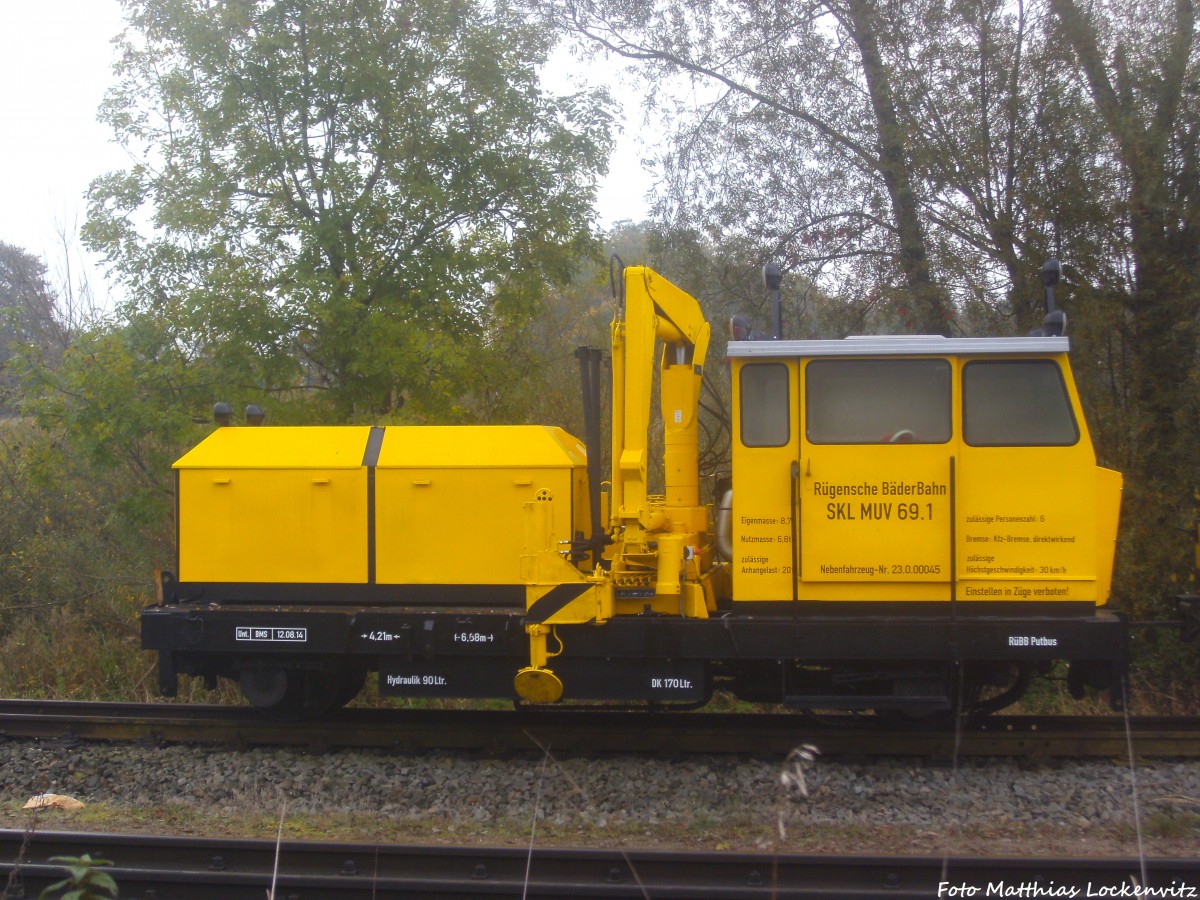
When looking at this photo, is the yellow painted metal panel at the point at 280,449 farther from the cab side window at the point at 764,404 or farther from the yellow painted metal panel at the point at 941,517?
the yellow painted metal panel at the point at 941,517

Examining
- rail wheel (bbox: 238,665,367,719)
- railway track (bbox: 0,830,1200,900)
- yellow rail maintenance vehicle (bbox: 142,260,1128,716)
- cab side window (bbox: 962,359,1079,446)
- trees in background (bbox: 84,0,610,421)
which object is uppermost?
trees in background (bbox: 84,0,610,421)

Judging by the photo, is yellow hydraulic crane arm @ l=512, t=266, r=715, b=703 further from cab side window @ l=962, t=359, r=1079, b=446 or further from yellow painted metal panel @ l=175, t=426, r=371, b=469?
cab side window @ l=962, t=359, r=1079, b=446

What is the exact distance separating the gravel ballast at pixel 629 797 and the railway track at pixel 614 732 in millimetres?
137

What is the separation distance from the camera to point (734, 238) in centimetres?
1263

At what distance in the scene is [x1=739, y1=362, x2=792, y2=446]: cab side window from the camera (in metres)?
6.32

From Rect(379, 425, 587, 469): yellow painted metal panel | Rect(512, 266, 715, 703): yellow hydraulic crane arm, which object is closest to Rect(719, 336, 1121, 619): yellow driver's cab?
Rect(512, 266, 715, 703): yellow hydraulic crane arm

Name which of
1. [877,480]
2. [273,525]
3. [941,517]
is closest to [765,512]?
[877,480]

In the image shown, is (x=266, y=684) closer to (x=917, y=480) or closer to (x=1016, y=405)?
(x=917, y=480)

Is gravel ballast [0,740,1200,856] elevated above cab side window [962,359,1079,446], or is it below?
below

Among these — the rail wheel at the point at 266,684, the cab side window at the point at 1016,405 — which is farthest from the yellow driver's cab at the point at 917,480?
the rail wheel at the point at 266,684

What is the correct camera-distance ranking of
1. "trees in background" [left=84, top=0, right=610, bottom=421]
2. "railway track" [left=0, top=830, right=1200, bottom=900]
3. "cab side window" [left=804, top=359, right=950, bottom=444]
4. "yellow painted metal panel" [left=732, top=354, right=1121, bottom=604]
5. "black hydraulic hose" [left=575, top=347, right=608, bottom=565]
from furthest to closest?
"trees in background" [left=84, top=0, right=610, bottom=421] < "black hydraulic hose" [left=575, top=347, right=608, bottom=565] < "cab side window" [left=804, top=359, right=950, bottom=444] < "yellow painted metal panel" [left=732, top=354, right=1121, bottom=604] < "railway track" [left=0, top=830, right=1200, bottom=900]

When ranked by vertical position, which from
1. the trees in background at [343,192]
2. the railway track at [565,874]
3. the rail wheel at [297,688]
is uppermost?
the trees in background at [343,192]

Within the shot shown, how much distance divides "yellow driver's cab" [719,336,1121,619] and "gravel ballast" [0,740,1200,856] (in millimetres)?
1105

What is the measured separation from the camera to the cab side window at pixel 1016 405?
6203 millimetres
